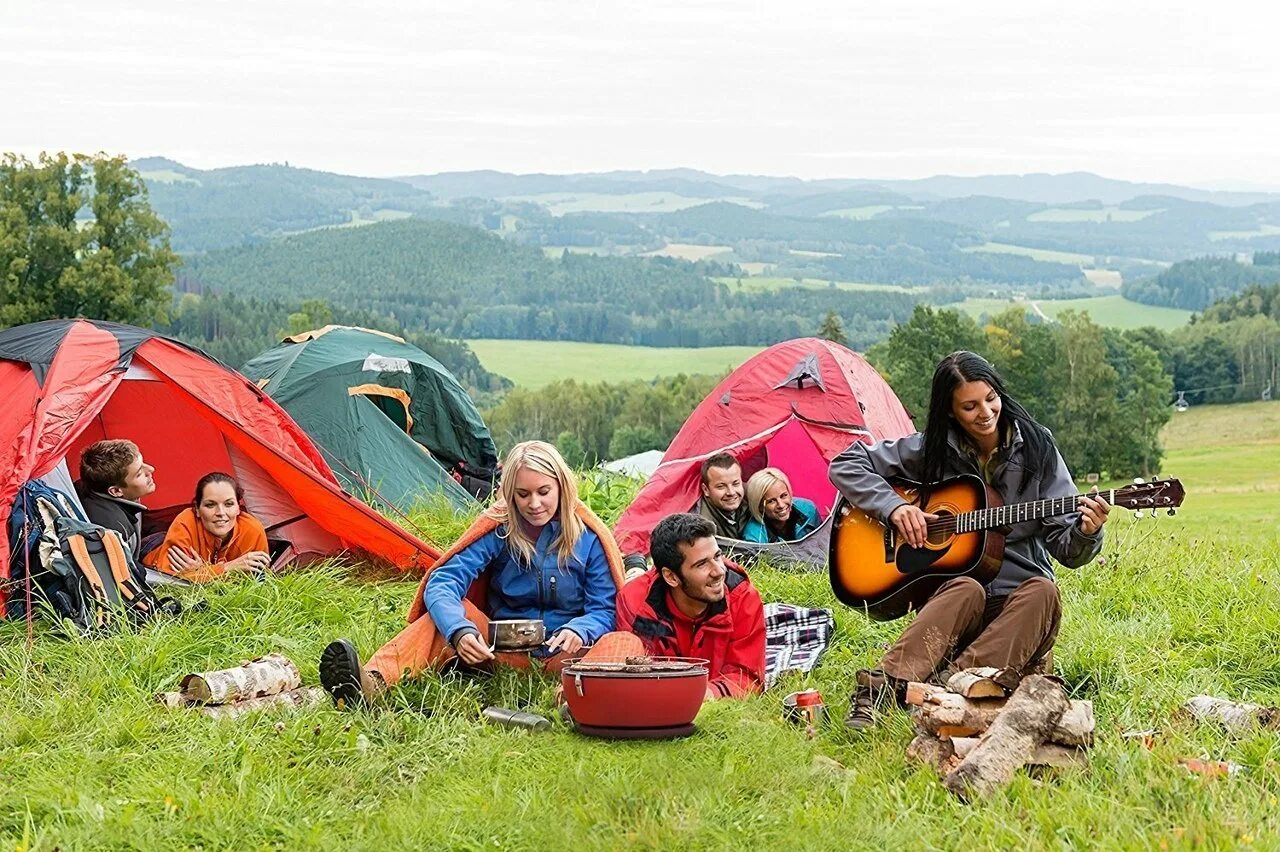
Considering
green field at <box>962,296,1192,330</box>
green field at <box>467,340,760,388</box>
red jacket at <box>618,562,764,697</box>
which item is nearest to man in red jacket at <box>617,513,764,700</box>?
red jacket at <box>618,562,764,697</box>

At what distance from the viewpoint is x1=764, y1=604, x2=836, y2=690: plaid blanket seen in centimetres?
541

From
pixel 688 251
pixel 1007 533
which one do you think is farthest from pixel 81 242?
pixel 688 251

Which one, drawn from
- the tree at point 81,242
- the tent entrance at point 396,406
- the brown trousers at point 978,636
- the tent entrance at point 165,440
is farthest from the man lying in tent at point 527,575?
the tree at point 81,242

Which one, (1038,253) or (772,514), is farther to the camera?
(1038,253)

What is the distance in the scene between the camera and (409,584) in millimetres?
6820

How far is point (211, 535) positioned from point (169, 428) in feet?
5.28

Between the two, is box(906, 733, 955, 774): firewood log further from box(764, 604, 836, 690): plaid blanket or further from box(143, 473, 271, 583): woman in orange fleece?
box(143, 473, 271, 583): woman in orange fleece

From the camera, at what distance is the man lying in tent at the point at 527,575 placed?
498cm

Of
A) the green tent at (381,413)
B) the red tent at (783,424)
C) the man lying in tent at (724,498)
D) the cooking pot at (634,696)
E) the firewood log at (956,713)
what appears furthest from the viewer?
the green tent at (381,413)

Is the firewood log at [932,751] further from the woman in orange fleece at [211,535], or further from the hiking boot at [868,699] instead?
the woman in orange fleece at [211,535]

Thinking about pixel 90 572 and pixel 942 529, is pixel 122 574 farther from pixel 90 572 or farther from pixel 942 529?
pixel 942 529

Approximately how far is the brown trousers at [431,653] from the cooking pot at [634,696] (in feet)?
1.65

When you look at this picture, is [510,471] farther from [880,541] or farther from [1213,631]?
[1213,631]

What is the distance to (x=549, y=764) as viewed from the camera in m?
4.08
